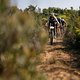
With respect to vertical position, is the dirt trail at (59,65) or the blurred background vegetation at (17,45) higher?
the blurred background vegetation at (17,45)

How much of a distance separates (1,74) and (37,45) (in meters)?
0.42

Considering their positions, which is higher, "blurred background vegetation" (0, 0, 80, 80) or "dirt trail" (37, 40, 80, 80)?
"blurred background vegetation" (0, 0, 80, 80)

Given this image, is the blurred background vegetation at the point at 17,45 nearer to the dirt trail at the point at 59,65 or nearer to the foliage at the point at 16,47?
the foliage at the point at 16,47

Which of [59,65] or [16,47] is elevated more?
[16,47]

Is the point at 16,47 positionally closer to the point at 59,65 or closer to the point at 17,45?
the point at 17,45

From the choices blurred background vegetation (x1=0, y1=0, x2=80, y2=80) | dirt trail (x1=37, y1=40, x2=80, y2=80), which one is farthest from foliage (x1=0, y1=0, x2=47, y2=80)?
dirt trail (x1=37, y1=40, x2=80, y2=80)

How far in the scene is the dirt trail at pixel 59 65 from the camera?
10.2 m

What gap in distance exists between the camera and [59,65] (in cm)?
1185

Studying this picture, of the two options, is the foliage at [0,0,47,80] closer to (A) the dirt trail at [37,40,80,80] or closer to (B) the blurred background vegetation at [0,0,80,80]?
(B) the blurred background vegetation at [0,0,80,80]

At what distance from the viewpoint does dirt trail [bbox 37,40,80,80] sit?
33.4 feet

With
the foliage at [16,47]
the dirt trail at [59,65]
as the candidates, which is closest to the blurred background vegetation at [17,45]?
the foliage at [16,47]

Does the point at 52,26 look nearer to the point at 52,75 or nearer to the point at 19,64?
the point at 52,75

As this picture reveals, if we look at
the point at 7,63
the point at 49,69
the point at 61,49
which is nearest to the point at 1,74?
the point at 7,63

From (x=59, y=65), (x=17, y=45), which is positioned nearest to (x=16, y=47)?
(x=17, y=45)
